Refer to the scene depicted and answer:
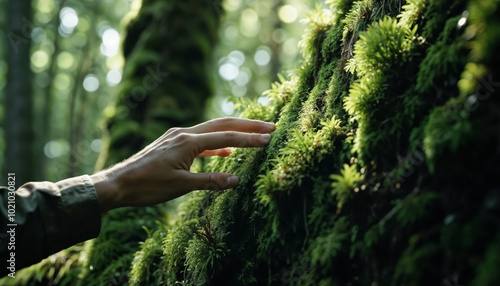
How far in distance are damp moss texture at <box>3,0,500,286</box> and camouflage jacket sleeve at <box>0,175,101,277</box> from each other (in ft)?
1.70

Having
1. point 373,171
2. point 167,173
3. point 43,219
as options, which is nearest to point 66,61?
point 43,219

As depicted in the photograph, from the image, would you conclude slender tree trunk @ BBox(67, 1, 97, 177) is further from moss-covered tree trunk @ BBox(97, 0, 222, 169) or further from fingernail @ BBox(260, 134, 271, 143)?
fingernail @ BBox(260, 134, 271, 143)

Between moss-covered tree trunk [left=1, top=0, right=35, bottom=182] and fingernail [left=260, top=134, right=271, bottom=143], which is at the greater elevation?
moss-covered tree trunk [left=1, top=0, right=35, bottom=182]

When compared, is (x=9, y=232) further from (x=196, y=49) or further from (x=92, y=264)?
(x=196, y=49)

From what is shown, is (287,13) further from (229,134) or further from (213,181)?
(213,181)

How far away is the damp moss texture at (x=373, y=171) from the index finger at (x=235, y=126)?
0.15 meters

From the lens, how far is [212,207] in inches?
83.0

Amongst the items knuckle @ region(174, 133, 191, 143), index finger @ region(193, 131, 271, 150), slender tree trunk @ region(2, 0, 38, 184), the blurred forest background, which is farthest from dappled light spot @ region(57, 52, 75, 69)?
index finger @ region(193, 131, 271, 150)

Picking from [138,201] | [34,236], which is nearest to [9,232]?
[34,236]

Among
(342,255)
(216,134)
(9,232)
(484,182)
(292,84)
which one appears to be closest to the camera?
(484,182)

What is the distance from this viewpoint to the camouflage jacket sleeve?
6.11ft

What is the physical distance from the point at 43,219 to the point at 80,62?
18.6 meters

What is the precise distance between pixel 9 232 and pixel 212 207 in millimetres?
1142

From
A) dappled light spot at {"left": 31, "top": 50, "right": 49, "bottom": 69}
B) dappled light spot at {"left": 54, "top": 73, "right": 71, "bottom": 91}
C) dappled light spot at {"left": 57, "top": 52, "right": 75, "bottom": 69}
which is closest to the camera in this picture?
dappled light spot at {"left": 57, "top": 52, "right": 75, "bottom": 69}
